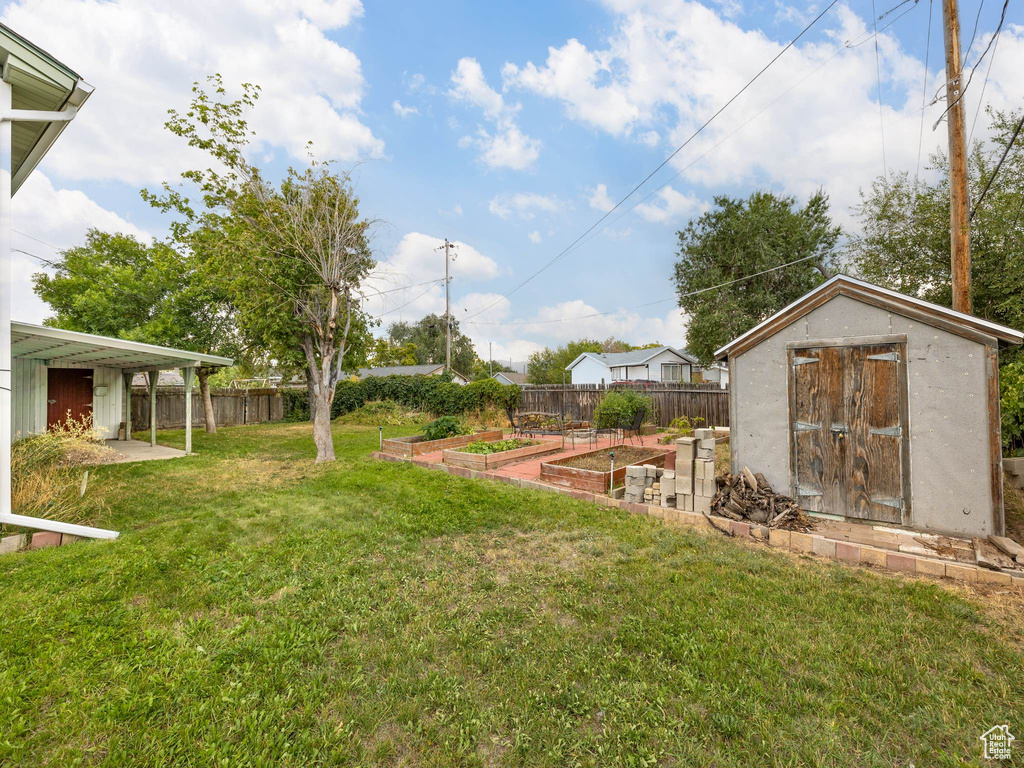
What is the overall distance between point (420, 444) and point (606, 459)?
13.2ft

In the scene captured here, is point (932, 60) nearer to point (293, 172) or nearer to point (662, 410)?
point (662, 410)

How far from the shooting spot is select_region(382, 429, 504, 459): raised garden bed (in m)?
9.08

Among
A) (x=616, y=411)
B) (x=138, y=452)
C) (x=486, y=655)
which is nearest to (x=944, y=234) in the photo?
(x=616, y=411)

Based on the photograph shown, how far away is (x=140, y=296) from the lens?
42.2 ft

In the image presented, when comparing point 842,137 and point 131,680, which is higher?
point 842,137

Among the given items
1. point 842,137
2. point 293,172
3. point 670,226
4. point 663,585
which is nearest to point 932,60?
point 842,137

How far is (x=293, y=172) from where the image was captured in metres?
10.2

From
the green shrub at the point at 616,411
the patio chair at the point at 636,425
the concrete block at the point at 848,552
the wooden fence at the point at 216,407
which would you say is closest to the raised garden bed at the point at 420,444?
the green shrub at the point at 616,411

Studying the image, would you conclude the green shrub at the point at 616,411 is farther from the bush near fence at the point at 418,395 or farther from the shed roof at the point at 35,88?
the shed roof at the point at 35,88

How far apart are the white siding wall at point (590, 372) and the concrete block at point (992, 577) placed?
3040cm

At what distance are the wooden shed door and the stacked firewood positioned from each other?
0.34m

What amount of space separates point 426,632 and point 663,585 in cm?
190

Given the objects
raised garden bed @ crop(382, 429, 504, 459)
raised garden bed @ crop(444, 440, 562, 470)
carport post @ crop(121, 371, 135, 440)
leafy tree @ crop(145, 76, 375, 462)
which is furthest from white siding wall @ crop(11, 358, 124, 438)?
raised garden bed @ crop(444, 440, 562, 470)

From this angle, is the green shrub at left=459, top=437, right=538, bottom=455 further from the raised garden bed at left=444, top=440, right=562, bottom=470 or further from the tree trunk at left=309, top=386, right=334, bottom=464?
the tree trunk at left=309, top=386, right=334, bottom=464
